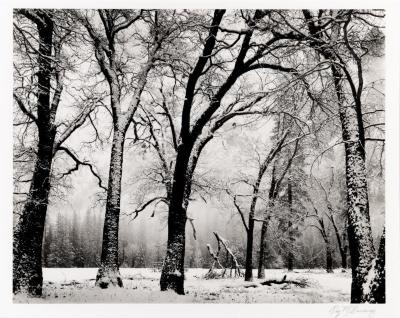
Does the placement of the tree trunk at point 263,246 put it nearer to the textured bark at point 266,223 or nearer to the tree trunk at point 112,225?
the textured bark at point 266,223

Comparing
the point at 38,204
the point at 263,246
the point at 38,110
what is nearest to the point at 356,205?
the point at 38,204

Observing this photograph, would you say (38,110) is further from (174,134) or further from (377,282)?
(377,282)

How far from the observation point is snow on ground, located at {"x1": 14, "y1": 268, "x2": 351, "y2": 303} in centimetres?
736

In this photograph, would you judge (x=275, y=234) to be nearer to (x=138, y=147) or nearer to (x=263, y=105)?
(x=138, y=147)

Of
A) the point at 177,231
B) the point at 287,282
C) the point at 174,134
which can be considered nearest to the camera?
the point at 177,231

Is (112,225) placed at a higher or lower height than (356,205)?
→ lower

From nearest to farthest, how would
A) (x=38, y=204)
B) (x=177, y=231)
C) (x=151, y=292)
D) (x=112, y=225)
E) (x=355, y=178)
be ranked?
(x=355, y=178) < (x=151, y=292) < (x=38, y=204) < (x=177, y=231) < (x=112, y=225)

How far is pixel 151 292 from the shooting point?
7973mm

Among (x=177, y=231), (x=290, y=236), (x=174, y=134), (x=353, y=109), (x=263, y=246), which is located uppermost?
(x=174, y=134)

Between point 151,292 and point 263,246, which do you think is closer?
point 151,292

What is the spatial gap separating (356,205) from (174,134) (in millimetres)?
6530

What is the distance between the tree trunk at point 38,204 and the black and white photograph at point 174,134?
0.03 meters

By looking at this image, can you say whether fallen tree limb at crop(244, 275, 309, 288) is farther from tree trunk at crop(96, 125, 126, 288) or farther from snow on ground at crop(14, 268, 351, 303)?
tree trunk at crop(96, 125, 126, 288)
